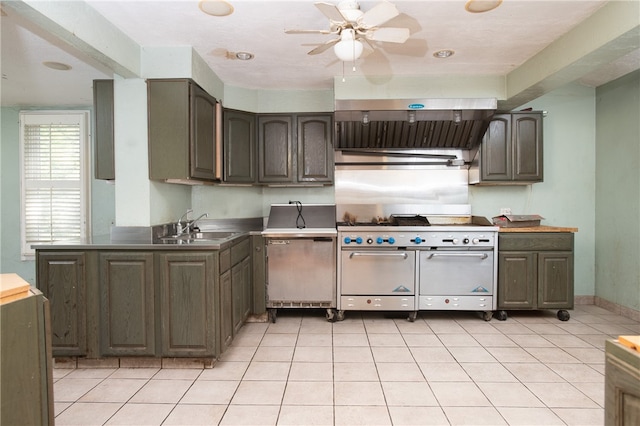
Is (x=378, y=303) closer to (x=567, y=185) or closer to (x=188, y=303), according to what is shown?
(x=188, y=303)

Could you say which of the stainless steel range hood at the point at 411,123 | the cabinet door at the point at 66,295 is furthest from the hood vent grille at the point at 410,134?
the cabinet door at the point at 66,295

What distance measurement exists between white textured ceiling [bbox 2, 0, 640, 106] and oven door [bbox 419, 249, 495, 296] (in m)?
1.91

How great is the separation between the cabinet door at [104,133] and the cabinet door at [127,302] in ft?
2.67

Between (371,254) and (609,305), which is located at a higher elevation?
(371,254)

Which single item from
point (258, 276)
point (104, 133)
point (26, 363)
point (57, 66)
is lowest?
point (258, 276)

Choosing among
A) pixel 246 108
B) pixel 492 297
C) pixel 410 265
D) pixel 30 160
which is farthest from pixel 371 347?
pixel 30 160

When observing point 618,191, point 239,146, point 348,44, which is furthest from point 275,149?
point 618,191

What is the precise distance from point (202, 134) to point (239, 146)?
28.8 inches

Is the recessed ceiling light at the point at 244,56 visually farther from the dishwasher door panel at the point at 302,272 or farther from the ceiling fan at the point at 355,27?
the dishwasher door panel at the point at 302,272

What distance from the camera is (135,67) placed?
2.94 metres

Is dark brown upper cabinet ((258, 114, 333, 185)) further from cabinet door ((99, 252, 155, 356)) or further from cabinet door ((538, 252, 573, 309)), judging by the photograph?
cabinet door ((538, 252, 573, 309))

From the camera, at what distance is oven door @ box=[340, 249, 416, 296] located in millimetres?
3740

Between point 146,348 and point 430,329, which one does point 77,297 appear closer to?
point 146,348

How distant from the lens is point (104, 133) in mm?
3055
